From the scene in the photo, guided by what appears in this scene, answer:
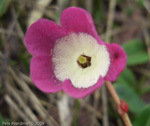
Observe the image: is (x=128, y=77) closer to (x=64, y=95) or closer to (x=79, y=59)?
(x=64, y=95)

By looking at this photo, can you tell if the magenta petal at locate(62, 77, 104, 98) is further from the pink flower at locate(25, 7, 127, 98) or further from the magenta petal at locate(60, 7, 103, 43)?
the magenta petal at locate(60, 7, 103, 43)

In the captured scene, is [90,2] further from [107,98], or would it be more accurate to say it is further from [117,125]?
[117,125]

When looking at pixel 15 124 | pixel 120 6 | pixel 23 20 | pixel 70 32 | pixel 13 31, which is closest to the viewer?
pixel 70 32

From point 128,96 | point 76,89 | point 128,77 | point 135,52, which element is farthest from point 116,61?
point 135,52

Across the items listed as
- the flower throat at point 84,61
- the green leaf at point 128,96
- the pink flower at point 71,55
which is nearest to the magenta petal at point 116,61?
the pink flower at point 71,55

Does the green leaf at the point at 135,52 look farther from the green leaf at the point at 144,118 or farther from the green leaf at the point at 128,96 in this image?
the green leaf at the point at 144,118

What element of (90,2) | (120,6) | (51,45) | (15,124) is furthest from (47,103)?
(120,6)

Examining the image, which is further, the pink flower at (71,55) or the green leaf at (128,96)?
the green leaf at (128,96)

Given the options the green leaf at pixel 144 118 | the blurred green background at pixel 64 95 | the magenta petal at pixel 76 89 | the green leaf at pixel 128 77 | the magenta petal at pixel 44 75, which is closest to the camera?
the magenta petal at pixel 76 89
